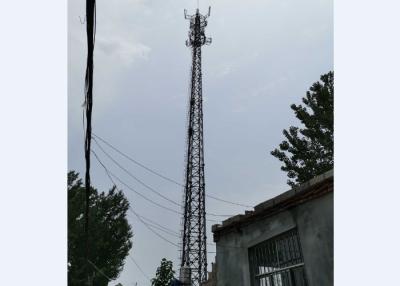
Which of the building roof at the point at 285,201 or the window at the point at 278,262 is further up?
the building roof at the point at 285,201

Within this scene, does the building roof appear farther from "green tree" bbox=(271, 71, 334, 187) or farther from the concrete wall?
"green tree" bbox=(271, 71, 334, 187)

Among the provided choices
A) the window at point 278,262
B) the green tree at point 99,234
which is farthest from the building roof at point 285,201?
the green tree at point 99,234

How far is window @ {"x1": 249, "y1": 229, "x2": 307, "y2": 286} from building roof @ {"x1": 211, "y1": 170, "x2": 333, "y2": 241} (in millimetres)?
564

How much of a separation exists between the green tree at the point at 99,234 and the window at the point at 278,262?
20.9 metres

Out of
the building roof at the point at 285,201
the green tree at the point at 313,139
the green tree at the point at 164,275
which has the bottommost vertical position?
the green tree at the point at 164,275

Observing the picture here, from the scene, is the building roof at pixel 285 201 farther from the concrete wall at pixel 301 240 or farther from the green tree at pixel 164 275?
the green tree at pixel 164 275

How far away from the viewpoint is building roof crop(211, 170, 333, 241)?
6.85m

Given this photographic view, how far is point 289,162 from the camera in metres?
20.9

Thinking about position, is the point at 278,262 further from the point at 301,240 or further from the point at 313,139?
the point at 313,139

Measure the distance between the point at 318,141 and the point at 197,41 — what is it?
10.5m

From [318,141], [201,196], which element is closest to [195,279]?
[201,196]

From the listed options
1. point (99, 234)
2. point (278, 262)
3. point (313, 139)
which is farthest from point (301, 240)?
point (99, 234)

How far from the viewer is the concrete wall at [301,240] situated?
665 cm

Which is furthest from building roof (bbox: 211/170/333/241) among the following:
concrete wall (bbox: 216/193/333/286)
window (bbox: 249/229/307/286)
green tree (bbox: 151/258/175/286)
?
green tree (bbox: 151/258/175/286)
